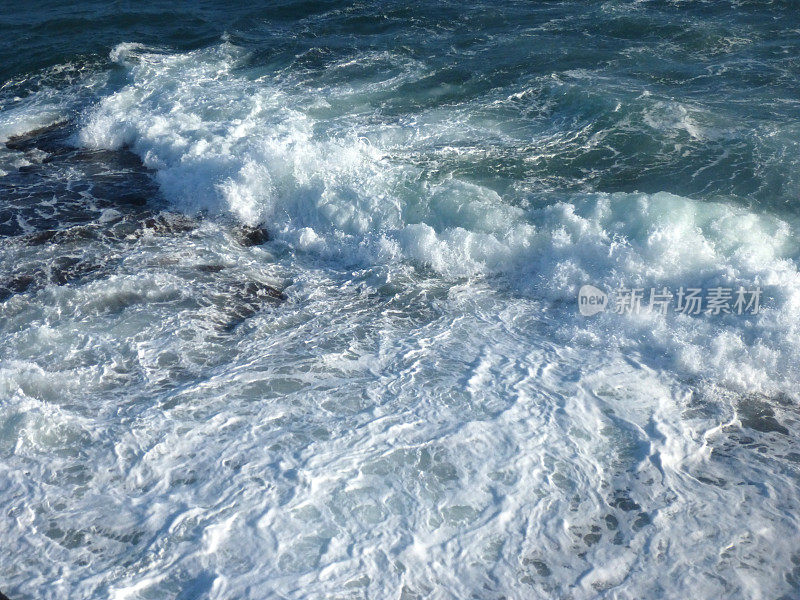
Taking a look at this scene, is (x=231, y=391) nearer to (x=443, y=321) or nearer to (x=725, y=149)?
(x=443, y=321)

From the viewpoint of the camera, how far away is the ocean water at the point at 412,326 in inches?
195

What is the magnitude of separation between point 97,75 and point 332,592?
40.5ft

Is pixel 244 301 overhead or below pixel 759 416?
overhead

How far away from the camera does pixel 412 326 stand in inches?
282

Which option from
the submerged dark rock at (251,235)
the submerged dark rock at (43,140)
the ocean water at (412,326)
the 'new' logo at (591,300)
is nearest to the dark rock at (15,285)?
the ocean water at (412,326)

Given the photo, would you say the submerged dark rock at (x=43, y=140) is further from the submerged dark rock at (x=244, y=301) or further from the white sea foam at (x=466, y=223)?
the submerged dark rock at (x=244, y=301)

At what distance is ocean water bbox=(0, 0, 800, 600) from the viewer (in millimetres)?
4941

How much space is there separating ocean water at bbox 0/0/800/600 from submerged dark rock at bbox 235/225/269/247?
120mm

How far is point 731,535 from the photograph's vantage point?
4.99m

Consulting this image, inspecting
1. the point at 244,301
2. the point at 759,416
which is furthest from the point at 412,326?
the point at 759,416

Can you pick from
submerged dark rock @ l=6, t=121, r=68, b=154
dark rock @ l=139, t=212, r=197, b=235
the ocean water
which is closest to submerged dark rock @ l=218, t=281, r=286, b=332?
the ocean water

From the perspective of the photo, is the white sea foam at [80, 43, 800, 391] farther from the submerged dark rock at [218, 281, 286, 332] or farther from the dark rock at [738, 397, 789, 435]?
the submerged dark rock at [218, 281, 286, 332]

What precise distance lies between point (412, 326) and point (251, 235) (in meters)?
2.79

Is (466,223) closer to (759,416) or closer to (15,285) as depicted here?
(759,416)
